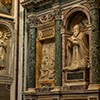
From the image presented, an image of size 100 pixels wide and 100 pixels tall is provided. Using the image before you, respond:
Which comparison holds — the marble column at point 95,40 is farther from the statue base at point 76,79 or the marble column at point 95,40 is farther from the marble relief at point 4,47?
the marble relief at point 4,47

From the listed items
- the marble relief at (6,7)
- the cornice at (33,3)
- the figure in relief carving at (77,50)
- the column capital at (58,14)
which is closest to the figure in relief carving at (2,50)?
the marble relief at (6,7)

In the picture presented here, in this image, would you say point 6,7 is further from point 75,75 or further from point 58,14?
point 75,75

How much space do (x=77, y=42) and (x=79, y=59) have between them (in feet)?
1.65

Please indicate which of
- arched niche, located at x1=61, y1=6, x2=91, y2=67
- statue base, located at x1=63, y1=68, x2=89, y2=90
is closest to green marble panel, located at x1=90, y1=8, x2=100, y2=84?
arched niche, located at x1=61, y1=6, x2=91, y2=67

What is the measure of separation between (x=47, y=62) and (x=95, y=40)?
2.39m

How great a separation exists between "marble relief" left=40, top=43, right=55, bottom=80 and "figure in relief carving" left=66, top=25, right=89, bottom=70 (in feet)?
2.87

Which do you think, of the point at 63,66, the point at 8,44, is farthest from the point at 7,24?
the point at 63,66

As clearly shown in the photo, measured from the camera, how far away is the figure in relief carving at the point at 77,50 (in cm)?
965

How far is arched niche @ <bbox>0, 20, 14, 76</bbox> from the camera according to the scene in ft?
37.9

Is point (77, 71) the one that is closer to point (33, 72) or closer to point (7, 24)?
point (33, 72)

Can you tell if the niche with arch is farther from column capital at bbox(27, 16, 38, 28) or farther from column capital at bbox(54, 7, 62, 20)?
column capital at bbox(27, 16, 38, 28)

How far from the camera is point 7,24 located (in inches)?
466

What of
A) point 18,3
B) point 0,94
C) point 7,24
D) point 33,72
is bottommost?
point 0,94

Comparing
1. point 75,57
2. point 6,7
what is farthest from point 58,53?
point 6,7
